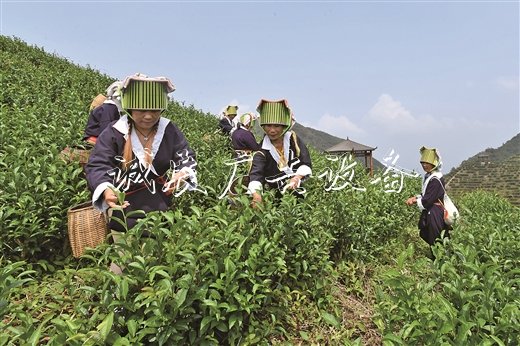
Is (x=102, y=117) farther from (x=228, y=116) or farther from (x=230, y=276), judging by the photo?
(x=228, y=116)

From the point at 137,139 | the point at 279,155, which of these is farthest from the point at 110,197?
the point at 279,155

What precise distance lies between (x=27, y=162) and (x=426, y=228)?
14.9 ft

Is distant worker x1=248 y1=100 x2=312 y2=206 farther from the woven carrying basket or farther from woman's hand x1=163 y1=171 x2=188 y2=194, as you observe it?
the woven carrying basket

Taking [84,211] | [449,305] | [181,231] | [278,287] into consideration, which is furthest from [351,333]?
[84,211]

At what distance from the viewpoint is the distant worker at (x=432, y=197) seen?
4.99m

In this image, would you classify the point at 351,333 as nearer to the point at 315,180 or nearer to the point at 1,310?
the point at 1,310

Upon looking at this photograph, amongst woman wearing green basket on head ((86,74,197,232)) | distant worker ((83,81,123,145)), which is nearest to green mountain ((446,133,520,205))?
distant worker ((83,81,123,145))

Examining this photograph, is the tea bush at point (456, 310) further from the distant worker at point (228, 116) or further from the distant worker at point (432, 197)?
the distant worker at point (228, 116)

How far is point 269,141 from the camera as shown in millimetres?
3883

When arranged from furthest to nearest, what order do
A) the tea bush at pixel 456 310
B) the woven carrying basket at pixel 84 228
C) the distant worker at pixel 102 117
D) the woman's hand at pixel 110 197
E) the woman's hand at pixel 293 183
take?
the distant worker at pixel 102 117 < the woman's hand at pixel 293 183 < the woven carrying basket at pixel 84 228 < the woman's hand at pixel 110 197 < the tea bush at pixel 456 310

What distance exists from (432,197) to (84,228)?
4.04 m

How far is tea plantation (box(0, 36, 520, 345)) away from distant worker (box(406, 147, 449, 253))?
467mm

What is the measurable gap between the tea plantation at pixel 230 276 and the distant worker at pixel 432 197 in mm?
467

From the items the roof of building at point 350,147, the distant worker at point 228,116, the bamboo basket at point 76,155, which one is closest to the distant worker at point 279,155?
the bamboo basket at point 76,155
